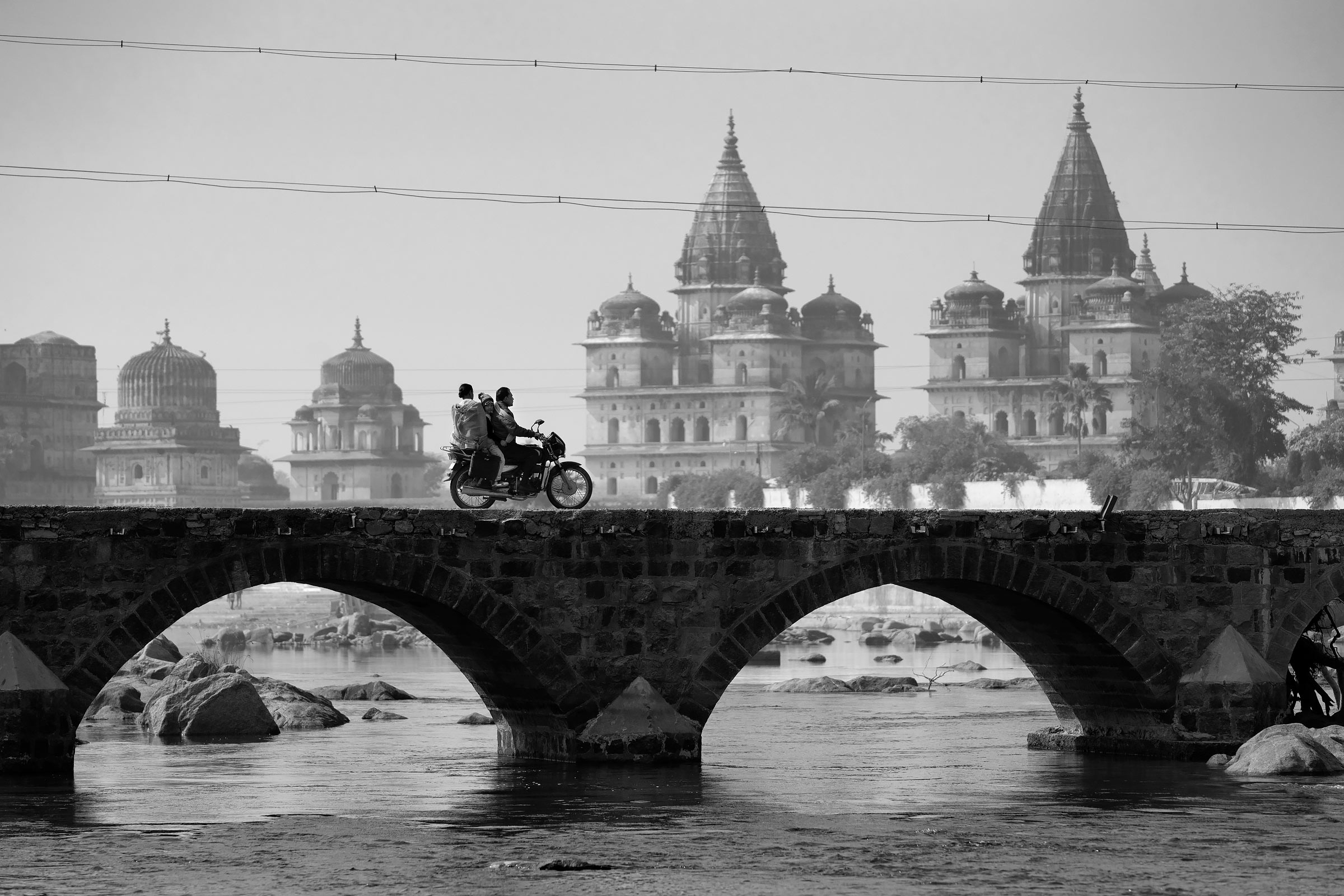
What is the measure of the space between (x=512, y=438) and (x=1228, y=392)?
94.0 meters

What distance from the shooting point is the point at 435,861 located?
20.6 metres

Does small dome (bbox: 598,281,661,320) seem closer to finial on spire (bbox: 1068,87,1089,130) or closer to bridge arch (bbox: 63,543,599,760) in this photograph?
finial on spire (bbox: 1068,87,1089,130)

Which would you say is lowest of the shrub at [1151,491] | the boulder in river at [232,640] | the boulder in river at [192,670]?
the boulder in river at [192,670]

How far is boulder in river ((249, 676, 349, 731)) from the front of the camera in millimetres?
36656

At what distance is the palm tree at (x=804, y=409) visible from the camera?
17050cm

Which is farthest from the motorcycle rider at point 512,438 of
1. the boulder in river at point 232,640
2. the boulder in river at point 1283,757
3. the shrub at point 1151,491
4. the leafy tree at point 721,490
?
the leafy tree at point 721,490

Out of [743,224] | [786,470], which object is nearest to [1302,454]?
[786,470]

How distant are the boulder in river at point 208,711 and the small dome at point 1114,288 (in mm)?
130712

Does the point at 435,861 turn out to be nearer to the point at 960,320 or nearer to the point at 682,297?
the point at 960,320

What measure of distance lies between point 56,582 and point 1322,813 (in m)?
12.3

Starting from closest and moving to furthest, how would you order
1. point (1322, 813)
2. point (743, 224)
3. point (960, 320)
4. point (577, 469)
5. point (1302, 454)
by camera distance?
point (1322, 813) → point (577, 469) → point (1302, 454) → point (960, 320) → point (743, 224)

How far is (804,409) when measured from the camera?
17062 cm

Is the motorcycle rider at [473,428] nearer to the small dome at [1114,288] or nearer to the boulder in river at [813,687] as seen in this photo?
the boulder in river at [813,687]

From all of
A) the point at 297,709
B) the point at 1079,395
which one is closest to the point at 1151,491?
the point at 1079,395
